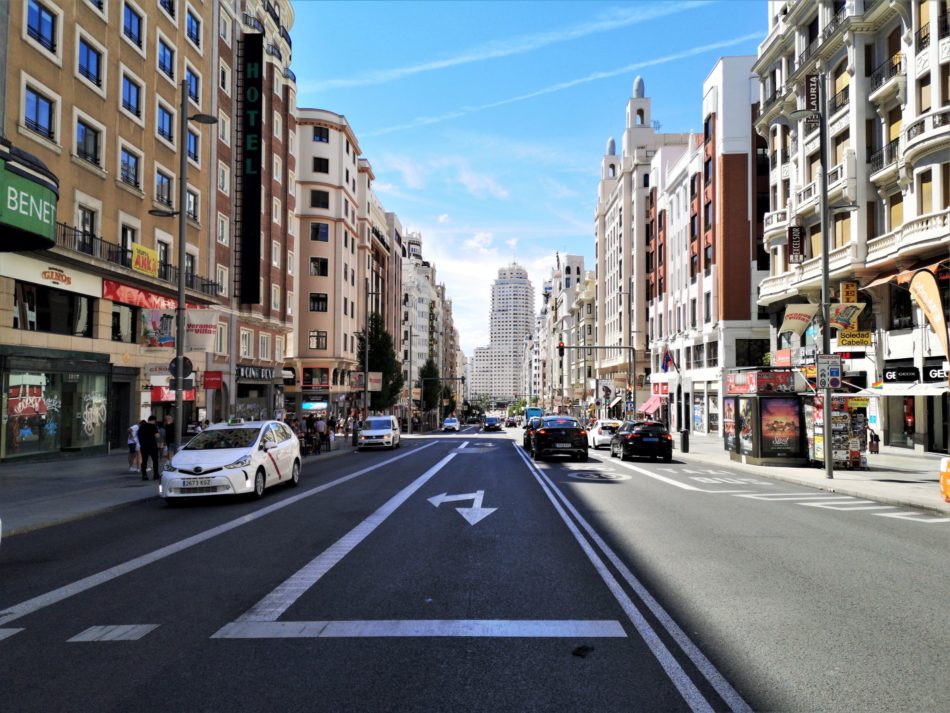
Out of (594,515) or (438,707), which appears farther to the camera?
(594,515)

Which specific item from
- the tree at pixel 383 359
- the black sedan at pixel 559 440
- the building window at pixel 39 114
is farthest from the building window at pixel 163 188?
the tree at pixel 383 359

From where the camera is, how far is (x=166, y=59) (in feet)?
106

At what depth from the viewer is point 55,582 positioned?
745 cm

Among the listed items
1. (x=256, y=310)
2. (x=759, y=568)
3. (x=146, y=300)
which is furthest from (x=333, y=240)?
(x=759, y=568)

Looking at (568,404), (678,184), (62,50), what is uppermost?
(678,184)

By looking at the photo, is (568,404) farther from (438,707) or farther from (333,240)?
(438,707)

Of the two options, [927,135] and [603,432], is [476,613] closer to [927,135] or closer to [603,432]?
[927,135]

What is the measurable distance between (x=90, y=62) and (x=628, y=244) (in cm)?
5879

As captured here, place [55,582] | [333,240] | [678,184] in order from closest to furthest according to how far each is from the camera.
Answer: [55,582]
[678,184]
[333,240]

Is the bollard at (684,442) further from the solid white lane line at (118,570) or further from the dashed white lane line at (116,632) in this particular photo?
the dashed white lane line at (116,632)

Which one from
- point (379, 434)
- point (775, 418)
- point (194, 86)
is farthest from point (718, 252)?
point (194, 86)

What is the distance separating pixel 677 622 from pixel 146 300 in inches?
1096

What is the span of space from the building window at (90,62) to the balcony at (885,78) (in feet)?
98.9

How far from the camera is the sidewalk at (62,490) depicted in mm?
11938
